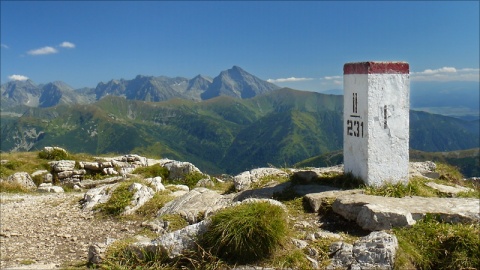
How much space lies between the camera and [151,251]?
888 centimetres

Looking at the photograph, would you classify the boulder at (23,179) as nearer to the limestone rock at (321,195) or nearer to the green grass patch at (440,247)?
the limestone rock at (321,195)

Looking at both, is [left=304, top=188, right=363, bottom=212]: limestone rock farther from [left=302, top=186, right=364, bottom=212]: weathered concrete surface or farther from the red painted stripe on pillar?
the red painted stripe on pillar

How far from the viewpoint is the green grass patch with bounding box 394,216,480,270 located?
7.95 metres

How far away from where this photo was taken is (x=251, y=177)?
16453 millimetres

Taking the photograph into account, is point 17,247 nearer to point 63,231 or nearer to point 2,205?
point 63,231

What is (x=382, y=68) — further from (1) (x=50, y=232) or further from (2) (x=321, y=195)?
(1) (x=50, y=232)

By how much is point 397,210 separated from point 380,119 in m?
3.44

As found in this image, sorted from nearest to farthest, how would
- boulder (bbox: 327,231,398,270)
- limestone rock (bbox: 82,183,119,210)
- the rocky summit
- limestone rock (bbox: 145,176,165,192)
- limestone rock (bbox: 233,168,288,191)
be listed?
boulder (bbox: 327,231,398,270)
the rocky summit
limestone rock (bbox: 82,183,119,210)
limestone rock (bbox: 233,168,288,191)
limestone rock (bbox: 145,176,165,192)

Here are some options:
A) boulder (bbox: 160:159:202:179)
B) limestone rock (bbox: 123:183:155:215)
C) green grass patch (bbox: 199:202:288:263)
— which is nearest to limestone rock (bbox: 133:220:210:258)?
green grass patch (bbox: 199:202:288:263)

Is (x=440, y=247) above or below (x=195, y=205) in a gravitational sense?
above

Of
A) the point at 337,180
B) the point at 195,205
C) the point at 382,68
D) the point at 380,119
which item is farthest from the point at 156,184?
the point at 382,68

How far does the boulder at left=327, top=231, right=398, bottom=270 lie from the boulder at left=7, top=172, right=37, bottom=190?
19717mm

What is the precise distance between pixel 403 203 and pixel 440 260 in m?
2.19

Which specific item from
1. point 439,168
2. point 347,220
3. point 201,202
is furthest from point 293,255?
point 439,168
